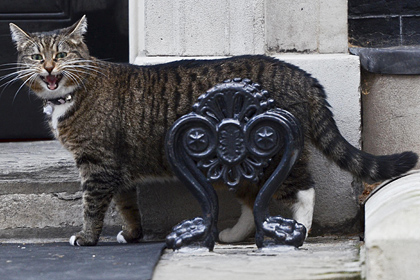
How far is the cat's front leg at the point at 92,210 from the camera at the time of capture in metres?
3.34

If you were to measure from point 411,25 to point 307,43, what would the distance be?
2.27 ft

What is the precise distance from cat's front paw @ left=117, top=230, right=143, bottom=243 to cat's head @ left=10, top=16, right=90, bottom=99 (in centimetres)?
78

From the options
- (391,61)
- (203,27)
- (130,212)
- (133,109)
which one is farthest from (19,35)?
(391,61)

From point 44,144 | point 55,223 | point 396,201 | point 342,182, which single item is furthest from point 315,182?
point 44,144

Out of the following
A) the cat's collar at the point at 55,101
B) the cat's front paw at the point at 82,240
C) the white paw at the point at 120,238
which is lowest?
the white paw at the point at 120,238

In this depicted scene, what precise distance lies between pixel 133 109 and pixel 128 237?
0.67 metres

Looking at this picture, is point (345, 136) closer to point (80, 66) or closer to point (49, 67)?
point (80, 66)

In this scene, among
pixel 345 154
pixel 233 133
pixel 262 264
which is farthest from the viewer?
pixel 345 154

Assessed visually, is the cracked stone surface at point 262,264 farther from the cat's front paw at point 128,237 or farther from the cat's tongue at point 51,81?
the cat's tongue at point 51,81

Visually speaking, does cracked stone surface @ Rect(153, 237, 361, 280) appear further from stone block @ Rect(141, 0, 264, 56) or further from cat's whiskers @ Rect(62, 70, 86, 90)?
stone block @ Rect(141, 0, 264, 56)

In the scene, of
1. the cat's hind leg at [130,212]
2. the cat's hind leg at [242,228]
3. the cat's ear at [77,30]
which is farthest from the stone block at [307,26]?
the cat's hind leg at [130,212]

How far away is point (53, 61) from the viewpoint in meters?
3.40

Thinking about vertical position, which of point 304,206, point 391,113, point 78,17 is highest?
point 78,17

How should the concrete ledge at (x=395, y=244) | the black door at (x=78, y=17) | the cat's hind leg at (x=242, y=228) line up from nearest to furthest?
the concrete ledge at (x=395, y=244)
the cat's hind leg at (x=242, y=228)
the black door at (x=78, y=17)
